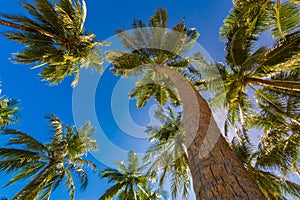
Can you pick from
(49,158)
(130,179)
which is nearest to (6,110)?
(49,158)

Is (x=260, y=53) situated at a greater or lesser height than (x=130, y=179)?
greater

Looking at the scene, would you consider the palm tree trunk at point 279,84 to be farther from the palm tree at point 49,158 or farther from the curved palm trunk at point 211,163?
the palm tree at point 49,158

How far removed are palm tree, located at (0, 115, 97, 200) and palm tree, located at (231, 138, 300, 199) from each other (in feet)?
20.1

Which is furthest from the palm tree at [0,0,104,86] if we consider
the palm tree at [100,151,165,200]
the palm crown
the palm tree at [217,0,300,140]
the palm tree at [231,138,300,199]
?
the palm tree at [100,151,165,200]

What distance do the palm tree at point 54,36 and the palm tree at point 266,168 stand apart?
5710mm

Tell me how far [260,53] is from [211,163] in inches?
167

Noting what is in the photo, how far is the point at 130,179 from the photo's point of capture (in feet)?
39.9

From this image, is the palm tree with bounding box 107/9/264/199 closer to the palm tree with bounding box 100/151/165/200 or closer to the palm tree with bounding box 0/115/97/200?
the palm tree with bounding box 0/115/97/200

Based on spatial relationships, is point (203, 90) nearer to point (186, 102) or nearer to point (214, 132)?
point (186, 102)

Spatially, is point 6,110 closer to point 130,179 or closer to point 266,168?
point 130,179

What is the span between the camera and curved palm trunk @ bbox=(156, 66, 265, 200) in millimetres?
2236

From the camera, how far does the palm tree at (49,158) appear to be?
835cm

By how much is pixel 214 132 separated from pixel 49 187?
7.93 m

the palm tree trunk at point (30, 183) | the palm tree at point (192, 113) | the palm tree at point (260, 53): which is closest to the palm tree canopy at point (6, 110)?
the palm tree trunk at point (30, 183)
